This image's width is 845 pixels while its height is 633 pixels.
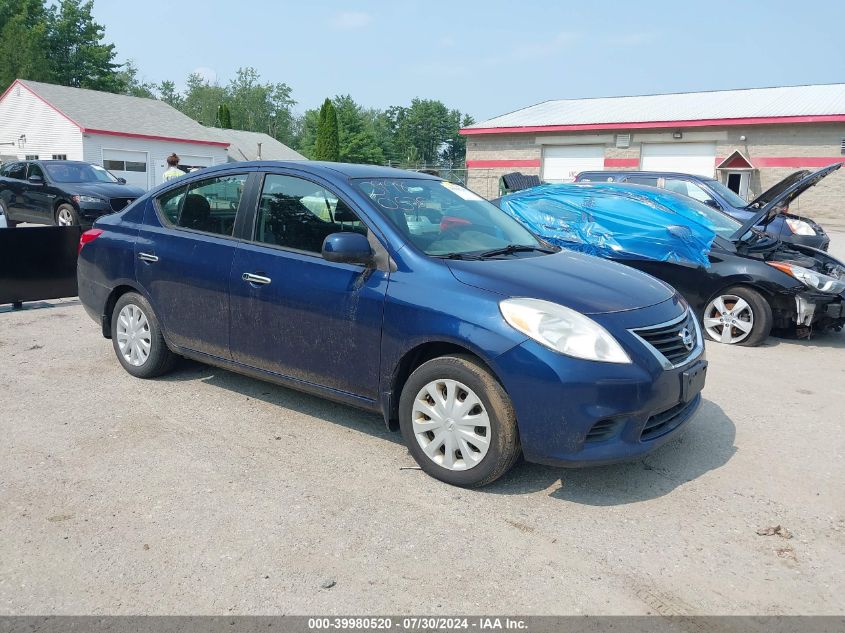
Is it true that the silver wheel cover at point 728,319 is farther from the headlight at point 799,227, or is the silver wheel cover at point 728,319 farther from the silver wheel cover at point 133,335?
the headlight at point 799,227

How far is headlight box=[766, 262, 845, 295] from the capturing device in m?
6.86

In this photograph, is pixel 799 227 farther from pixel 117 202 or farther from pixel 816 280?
pixel 117 202

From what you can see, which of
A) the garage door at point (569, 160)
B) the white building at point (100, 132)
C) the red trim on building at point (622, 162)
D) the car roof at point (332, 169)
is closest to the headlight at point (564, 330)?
the car roof at point (332, 169)

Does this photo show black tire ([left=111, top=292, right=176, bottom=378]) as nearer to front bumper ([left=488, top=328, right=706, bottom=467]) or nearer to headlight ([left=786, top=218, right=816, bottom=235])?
front bumper ([left=488, top=328, right=706, bottom=467])

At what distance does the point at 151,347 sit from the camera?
5.32m

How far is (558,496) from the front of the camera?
3717 mm

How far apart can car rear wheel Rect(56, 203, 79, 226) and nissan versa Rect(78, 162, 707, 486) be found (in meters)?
10.2

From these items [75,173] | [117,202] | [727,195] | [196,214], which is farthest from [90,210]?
[727,195]

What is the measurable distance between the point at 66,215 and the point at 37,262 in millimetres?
7128

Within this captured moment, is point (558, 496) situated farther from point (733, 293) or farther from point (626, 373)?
point (733, 293)

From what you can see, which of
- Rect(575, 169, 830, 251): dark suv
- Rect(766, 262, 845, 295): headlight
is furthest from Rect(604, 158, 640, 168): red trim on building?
Rect(766, 262, 845, 295): headlight

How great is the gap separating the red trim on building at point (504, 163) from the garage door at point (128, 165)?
1624 centimetres

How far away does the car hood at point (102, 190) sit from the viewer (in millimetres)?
14438

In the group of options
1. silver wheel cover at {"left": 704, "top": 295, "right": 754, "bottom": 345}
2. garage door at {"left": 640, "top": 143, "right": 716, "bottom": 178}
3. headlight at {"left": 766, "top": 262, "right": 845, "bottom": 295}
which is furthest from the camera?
garage door at {"left": 640, "top": 143, "right": 716, "bottom": 178}
